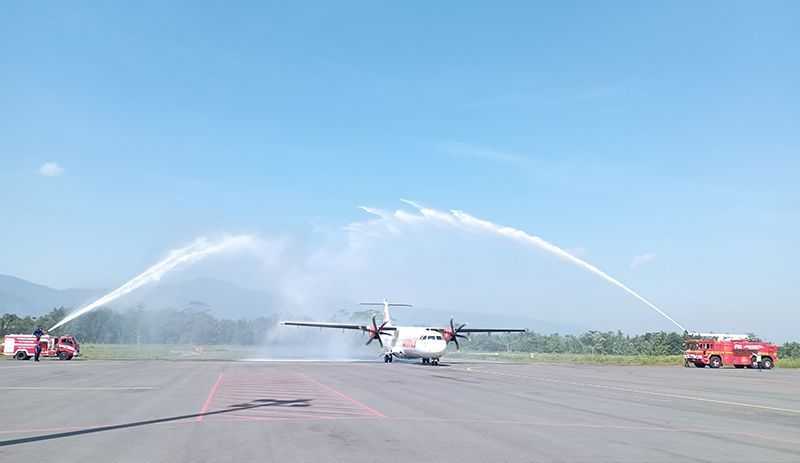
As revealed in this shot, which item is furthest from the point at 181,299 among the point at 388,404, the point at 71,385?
the point at 388,404

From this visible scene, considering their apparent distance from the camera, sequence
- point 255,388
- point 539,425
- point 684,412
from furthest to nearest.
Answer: point 255,388, point 684,412, point 539,425

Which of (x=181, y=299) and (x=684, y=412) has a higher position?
(x=181, y=299)

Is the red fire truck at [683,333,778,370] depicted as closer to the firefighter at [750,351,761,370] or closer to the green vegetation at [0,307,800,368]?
the firefighter at [750,351,761,370]

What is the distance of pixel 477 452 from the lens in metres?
12.5

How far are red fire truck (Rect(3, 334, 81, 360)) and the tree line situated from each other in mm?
17991

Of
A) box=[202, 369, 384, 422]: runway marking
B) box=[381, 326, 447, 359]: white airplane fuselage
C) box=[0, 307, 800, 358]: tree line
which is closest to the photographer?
box=[202, 369, 384, 422]: runway marking

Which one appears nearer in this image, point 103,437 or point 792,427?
point 103,437

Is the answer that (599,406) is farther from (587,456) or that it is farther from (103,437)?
(103,437)

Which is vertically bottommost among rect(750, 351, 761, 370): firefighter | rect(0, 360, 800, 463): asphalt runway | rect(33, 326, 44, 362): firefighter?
rect(0, 360, 800, 463): asphalt runway

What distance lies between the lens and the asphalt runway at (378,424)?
12250 millimetres

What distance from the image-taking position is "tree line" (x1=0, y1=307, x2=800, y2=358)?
93.5m

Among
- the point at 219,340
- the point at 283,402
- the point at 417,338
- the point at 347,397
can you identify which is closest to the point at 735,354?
the point at 417,338

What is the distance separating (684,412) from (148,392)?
18826 mm

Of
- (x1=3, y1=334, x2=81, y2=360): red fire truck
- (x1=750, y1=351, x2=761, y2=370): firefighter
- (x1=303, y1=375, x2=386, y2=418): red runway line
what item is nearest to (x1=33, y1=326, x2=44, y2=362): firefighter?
(x1=3, y1=334, x2=81, y2=360): red fire truck
